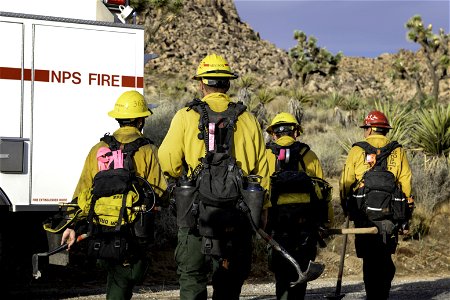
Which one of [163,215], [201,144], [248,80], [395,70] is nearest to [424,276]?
[163,215]

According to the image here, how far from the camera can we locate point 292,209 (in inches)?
267

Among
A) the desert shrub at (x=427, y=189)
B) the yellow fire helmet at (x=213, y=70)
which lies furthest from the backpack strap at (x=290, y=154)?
the desert shrub at (x=427, y=189)

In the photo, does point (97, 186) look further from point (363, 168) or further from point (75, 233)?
point (363, 168)

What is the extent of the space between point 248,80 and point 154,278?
20.1m

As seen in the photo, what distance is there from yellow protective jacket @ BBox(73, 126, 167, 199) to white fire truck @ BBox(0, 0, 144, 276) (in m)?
2.53

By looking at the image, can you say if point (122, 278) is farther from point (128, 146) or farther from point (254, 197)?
point (254, 197)

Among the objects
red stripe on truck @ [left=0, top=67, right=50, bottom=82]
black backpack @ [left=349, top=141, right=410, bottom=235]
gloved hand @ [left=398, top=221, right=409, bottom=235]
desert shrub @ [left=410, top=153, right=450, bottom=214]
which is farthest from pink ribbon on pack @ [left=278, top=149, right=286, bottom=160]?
desert shrub @ [left=410, top=153, right=450, bottom=214]

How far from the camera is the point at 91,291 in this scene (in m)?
9.24

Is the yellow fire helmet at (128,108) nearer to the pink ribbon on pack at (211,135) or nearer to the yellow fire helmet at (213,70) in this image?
the yellow fire helmet at (213,70)

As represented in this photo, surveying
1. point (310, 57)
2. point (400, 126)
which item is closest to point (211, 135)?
point (400, 126)

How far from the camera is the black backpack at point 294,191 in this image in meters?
6.76

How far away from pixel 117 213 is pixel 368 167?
324cm

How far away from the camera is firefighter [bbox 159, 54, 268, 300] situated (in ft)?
17.2

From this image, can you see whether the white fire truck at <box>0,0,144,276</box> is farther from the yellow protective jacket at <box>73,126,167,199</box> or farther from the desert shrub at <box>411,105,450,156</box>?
the desert shrub at <box>411,105,450,156</box>
